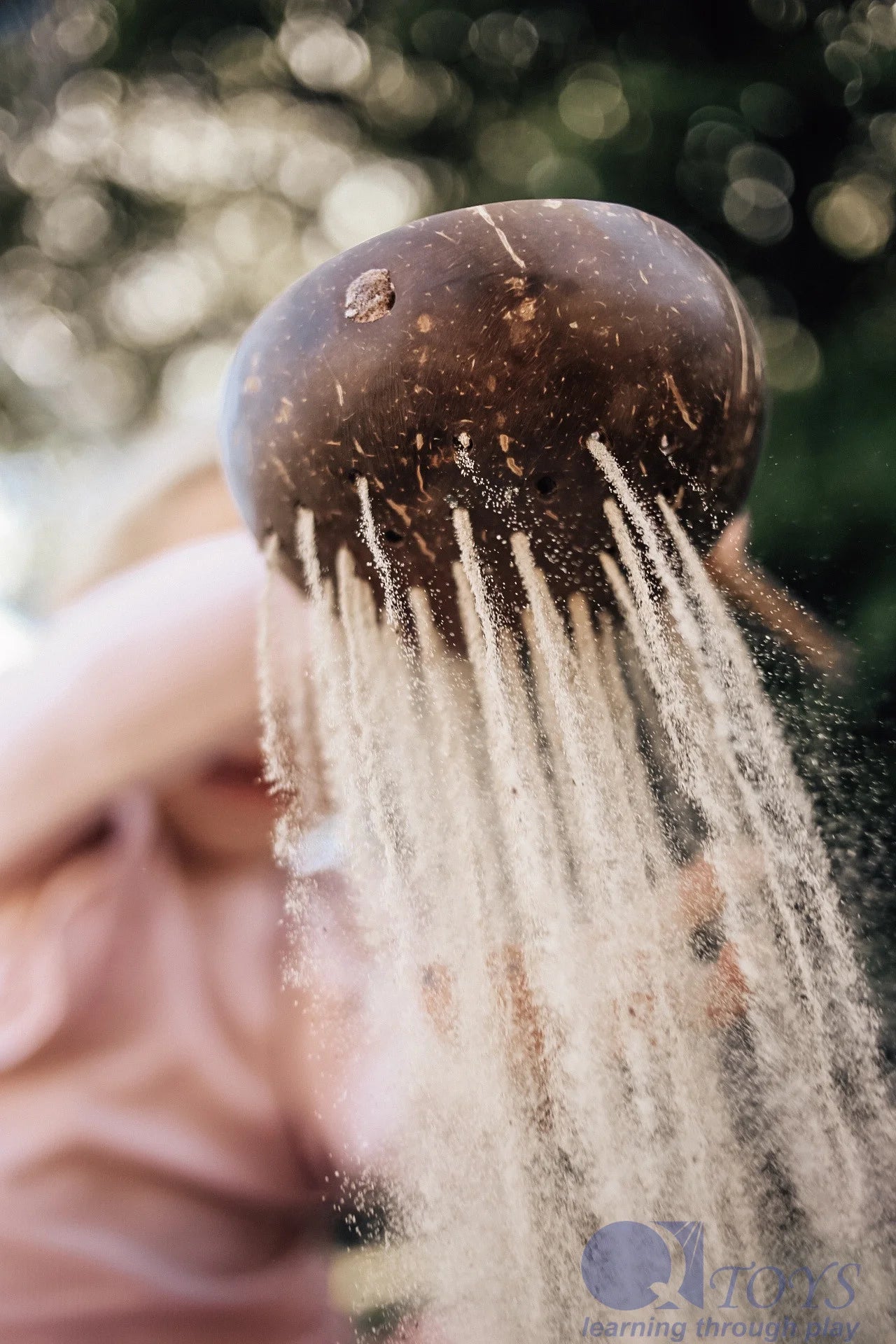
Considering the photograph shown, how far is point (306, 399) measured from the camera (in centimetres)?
47

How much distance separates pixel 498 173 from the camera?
163 centimetres

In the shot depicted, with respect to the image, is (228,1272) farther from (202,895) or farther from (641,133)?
(641,133)

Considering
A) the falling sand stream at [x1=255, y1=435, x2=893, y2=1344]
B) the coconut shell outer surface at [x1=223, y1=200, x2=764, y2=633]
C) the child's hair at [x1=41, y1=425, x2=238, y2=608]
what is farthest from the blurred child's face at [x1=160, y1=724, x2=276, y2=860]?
the coconut shell outer surface at [x1=223, y1=200, x2=764, y2=633]

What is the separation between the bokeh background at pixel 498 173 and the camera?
124cm

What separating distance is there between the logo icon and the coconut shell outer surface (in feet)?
1.33

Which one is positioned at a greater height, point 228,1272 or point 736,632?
point 736,632

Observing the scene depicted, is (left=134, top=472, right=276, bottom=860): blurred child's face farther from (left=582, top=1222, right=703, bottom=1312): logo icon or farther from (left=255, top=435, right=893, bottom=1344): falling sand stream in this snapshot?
(left=582, top=1222, right=703, bottom=1312): logo icon

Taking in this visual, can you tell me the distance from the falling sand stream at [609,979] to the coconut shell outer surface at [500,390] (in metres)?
Answer: 0.05

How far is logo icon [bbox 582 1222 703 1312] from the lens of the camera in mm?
546

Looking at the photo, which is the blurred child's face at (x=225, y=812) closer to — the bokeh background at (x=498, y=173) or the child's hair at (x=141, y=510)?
the child's hair at (x=141, y=510)

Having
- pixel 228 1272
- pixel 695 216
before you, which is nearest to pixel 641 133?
pixel 695 216

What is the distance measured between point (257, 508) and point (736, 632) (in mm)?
317

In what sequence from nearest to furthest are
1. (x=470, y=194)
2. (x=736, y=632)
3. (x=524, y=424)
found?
(x=524, y=424), (x=736, y=632), (x=470, y=194)

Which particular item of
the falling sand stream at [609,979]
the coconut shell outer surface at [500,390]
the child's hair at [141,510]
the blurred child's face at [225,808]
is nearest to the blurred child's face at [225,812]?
the blurred child's face at [225,808]
